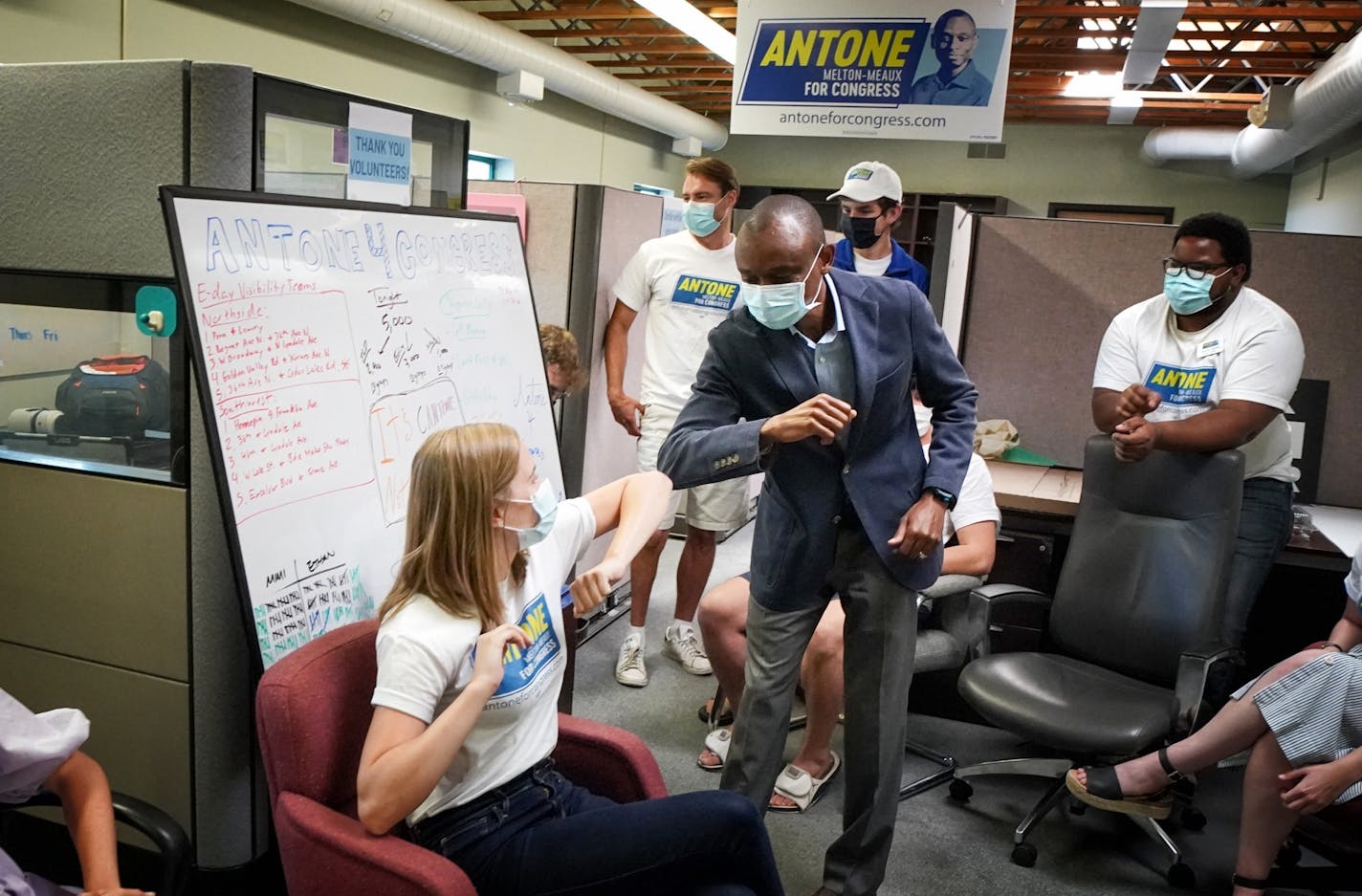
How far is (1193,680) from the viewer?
2297 mm

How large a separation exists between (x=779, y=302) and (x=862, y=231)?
1525 mm

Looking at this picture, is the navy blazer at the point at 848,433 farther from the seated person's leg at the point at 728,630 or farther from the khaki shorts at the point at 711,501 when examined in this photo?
the khaki shorts at the point at 711,501

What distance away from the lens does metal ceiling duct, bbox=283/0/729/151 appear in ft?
20.2

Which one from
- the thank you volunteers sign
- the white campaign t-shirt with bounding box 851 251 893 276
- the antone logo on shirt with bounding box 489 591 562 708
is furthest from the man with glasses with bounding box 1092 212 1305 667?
the thank you volunteers sign

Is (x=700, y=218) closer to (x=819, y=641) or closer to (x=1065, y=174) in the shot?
(x=819, y=641)

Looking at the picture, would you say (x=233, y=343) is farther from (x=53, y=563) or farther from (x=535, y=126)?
(x=535, y=126)

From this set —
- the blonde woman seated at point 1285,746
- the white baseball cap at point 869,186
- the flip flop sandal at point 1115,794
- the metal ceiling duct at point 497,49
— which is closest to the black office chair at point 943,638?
the flip flop sandal at point 1115,794

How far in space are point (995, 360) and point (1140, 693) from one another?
1.69 meters

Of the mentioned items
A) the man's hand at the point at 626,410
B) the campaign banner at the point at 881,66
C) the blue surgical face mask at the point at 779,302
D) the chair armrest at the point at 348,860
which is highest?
the campaign banner at the point at 881,66

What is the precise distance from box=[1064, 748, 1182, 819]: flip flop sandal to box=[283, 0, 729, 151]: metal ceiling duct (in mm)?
5478

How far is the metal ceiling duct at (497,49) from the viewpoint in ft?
20.2

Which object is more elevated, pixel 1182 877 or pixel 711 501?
pixel 711 501

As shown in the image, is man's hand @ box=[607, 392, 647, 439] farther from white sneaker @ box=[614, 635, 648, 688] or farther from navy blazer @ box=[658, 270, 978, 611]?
navy blazer @ box=[658, 270, 978, 611]

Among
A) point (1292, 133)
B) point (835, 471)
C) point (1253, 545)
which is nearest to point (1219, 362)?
point (1253, 545)
